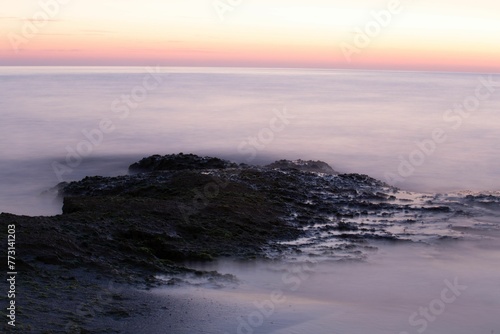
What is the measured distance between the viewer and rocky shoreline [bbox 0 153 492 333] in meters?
8.51

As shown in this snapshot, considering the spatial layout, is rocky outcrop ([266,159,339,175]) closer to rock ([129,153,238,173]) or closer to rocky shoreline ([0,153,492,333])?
rock ([129,153,238,173])

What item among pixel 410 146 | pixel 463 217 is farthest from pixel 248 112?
A: pixel 463 217

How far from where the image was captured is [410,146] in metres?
31.6

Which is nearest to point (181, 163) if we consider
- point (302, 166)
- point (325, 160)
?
point (302, 166)

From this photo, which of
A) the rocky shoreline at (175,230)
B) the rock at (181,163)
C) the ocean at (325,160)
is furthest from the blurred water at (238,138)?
the rocky shoreline at (175,230)

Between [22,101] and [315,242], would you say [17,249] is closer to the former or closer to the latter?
[315,242]

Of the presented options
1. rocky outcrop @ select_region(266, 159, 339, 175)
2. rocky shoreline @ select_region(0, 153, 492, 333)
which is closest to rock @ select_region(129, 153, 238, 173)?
rocky outcrop @ select_region(266, 159, 339, 175)

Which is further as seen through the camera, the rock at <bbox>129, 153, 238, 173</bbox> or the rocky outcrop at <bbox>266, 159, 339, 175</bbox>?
the rocky outcrop at <bbox>266, 159, 339, 175</bbox>

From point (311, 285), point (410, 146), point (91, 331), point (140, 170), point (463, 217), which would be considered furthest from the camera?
point (410, 146)

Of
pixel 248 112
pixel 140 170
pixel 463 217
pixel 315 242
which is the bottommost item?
pixel 315 242

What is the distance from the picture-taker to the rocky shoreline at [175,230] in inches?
335

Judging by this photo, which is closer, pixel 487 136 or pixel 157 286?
pixel 157 286

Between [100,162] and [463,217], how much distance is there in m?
14.7

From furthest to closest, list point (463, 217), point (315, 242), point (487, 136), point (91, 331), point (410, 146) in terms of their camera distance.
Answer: point (487, 136) < point (410, 146) < point (463, 217) < point (315, 242) < point (91, 331)
